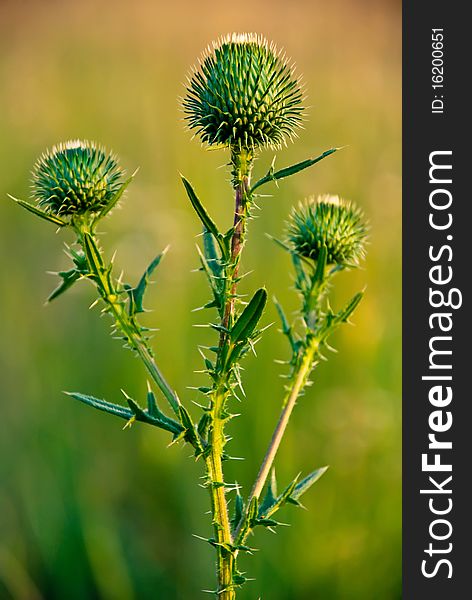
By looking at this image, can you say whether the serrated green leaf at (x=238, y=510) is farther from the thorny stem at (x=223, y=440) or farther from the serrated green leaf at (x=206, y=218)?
the serrated green leaf at (x=206, y=218)

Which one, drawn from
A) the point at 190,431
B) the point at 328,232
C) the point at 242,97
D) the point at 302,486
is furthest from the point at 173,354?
the point at 190,431

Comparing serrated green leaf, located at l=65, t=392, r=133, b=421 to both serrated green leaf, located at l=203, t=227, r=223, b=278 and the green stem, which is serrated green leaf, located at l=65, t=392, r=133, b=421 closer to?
the green stem

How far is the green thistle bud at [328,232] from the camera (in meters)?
2.62

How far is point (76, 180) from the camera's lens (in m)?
2.36

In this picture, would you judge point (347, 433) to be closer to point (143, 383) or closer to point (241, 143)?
point (143, 383)

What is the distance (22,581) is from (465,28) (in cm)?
316

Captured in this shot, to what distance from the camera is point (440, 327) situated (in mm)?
2785

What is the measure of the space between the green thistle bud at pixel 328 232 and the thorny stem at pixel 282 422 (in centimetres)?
43

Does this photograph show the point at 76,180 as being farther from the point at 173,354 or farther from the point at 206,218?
the point at 173,354

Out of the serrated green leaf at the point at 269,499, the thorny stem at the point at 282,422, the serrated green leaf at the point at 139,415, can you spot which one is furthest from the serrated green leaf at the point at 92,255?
the serrated green leaf at the point at 269,499

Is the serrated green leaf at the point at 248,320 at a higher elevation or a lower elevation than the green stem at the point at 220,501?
higher

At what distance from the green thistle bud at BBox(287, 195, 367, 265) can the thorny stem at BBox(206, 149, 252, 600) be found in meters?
0.57

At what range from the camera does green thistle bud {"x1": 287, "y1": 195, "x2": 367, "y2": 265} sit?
262 cm

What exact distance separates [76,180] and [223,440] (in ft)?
3.17
